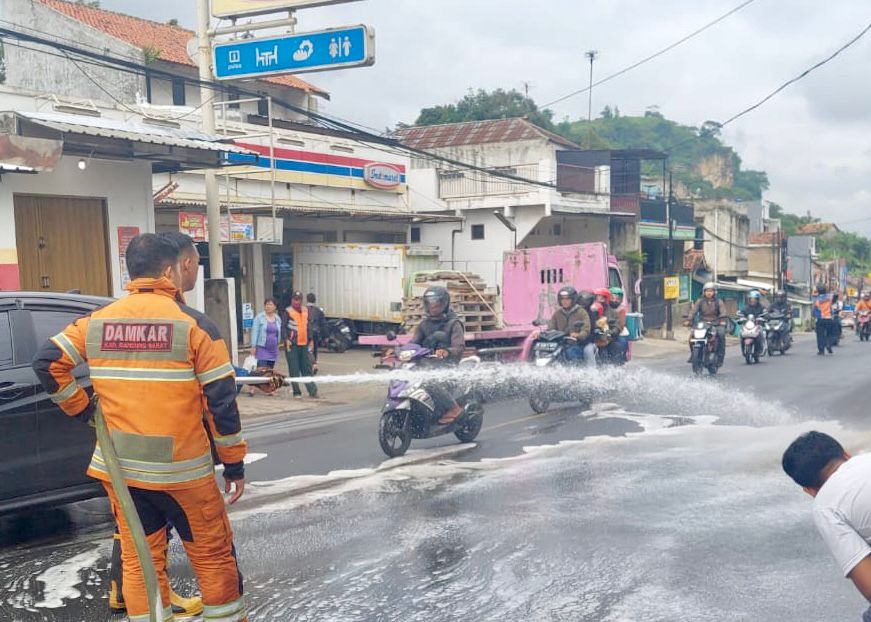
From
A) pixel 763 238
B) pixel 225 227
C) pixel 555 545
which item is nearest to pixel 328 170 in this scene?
pixel 225 227

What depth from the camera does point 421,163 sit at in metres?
35.6

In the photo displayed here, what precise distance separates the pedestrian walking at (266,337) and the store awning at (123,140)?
252 cm

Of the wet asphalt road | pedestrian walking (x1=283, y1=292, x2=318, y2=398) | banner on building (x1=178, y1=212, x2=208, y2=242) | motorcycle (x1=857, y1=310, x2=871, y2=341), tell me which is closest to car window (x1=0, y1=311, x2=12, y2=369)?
the wet asphalt road

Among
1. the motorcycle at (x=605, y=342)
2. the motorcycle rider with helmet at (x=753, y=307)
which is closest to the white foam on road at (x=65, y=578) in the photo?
the motorcycle at (x=605, y=342)

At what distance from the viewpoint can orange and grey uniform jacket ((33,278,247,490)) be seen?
3887mm

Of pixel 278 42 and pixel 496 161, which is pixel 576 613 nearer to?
pixel 278 42

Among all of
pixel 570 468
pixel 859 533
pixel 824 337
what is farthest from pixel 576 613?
pixel 824 337

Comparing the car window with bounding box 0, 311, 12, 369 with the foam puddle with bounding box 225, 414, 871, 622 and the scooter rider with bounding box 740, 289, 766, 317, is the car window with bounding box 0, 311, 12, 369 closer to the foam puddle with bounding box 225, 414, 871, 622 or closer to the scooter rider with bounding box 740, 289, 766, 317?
the foam puddle with bounding box 225, 414, 871, 622

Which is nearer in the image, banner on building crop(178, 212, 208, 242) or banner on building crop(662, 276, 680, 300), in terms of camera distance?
banner on building crop(178, 212, 208, 242)

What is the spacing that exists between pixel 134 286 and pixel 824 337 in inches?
896

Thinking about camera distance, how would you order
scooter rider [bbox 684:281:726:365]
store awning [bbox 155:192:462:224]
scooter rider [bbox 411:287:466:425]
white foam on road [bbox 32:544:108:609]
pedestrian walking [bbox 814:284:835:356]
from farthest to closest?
1. pedestrian walking [bbox 814:284:835:356]
2. store awning [bbox 155:192:462:224]
3. scooter rider [bbox 684:281:726:365]
4. scooter rider [bbox 411:287:466:425]
5. white foam on road [bbox 32:544:108:609]

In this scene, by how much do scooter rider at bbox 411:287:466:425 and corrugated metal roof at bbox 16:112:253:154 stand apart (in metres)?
5.26

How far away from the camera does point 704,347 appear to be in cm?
1753

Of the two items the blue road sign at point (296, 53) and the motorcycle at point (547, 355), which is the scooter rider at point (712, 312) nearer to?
the motorcycle at point (547, 355)
